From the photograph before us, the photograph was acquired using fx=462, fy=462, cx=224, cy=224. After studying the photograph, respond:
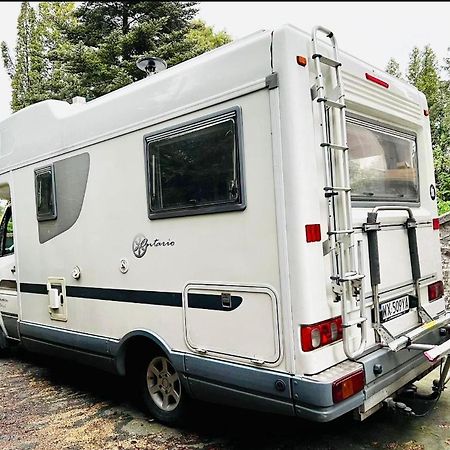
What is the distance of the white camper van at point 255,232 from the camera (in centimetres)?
283

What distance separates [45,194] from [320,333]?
3331 millimetres

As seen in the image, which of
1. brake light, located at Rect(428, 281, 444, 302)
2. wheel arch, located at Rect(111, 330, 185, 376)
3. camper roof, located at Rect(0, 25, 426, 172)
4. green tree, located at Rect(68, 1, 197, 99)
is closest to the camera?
camper roof, located at Rect(0, 25, 426, 172)

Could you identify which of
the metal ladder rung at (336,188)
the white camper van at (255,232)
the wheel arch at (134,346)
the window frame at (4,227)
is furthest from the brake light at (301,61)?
the window frame at (4,227)

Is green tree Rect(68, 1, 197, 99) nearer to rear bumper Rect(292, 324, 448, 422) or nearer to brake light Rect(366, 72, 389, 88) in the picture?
brake light Rect(366, 72, 389, 88)

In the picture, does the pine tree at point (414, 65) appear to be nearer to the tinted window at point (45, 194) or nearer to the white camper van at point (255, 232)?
the white camper van at point (255, 232)

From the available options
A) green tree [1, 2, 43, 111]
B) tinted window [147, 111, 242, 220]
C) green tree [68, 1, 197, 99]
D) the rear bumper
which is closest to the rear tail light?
the rear bumper

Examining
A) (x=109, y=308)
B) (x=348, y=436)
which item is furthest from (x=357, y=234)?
(x=109, y=308)

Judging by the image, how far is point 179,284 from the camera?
3.49 meters

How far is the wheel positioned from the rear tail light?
1.29 metres

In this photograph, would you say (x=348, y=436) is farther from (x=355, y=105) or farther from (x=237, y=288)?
(x=355, y=105)

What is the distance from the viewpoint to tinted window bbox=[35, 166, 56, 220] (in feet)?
15.6

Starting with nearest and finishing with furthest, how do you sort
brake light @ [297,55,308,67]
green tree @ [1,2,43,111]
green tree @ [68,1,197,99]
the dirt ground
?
brake light @ [297,55,308,67] → the dirt ground → green tree @ [68,1,197,99] → green tree @ [1,2,43,111]

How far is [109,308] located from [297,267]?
2073 mm

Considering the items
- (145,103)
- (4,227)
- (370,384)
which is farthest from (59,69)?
(370,384)
